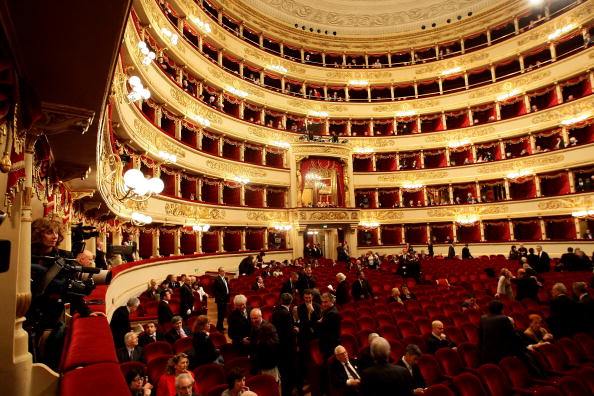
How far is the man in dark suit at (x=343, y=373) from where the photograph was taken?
11.8ft

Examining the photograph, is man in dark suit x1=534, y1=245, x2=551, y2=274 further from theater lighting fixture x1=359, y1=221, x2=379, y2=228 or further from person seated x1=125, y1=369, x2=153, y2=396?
theater lighting fixture x1=359, y1=221, x2=379, y2=228

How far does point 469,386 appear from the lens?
11.5ft

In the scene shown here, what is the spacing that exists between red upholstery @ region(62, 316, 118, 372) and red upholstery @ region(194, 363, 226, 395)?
1741 mm

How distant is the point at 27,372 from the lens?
1.83 m

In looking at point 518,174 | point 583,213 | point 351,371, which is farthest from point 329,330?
point 518,174

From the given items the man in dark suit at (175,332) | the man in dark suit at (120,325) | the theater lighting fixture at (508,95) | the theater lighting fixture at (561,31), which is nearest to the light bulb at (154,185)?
the man in dark suit at (120,325)

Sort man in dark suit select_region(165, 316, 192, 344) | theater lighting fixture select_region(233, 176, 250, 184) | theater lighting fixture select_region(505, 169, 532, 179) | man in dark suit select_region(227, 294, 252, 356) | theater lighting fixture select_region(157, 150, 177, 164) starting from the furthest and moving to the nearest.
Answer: theater lighting fixture select_region(505, 169, 532, 179) < theater lighting fixture select_region(233, 176, 250, 184) < theater lighting fixture select_region(157, 150, 177, 164) < man in dark suit select_region(165, 316, 192, 344) < man in dark suit select_region(227, 294, 252, 356)

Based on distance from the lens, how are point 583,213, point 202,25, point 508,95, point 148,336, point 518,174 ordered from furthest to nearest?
point 508,95
point 518,174
point 202,25
point 583,213
point 148,336

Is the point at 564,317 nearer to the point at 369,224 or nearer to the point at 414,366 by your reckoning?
the point at 414,366

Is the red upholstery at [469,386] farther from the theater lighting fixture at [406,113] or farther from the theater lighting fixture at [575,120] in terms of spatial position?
the theater lighting fixture at [406,113]

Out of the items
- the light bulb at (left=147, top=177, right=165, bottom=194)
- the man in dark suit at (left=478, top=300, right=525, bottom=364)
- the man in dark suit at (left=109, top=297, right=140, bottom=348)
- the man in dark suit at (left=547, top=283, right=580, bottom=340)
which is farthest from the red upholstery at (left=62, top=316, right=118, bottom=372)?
the man in dark suit at (left=547, top=283, right=580, bottom=340)

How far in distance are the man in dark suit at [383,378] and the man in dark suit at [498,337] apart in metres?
1.90

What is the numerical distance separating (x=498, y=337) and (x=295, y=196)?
16442 mm

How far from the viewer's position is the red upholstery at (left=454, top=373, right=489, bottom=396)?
3.50 meters
